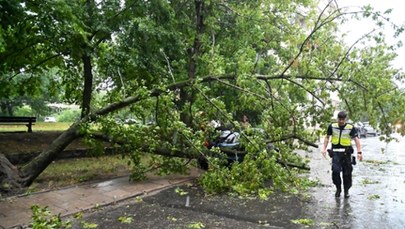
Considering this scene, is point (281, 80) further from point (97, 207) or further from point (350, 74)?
point (97, 207)

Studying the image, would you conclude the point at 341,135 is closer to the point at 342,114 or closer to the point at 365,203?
the point at 342,114

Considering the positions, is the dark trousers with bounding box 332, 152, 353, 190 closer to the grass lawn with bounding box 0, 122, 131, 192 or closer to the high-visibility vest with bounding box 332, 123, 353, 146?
the high-visibility vest with bounding box 332, 123, 353, 146

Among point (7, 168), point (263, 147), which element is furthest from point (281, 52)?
point (7, 168)

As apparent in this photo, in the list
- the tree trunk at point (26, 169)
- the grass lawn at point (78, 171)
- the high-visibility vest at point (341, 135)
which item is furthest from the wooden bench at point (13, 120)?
the high-visibility vest at point (341, 135)

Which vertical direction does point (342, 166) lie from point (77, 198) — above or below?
above

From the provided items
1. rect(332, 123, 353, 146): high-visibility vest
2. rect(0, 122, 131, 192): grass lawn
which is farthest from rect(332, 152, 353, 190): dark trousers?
rect(0, 122, 131, 192): grass lawn

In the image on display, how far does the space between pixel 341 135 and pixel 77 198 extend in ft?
18.2

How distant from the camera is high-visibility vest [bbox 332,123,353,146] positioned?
7273 mm

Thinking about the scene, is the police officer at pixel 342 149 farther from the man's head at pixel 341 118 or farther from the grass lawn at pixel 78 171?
the grass lawn at pixel 78 171

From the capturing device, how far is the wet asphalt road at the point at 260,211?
5.39m

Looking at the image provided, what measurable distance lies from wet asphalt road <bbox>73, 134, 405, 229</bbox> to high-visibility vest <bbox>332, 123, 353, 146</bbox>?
1189mm

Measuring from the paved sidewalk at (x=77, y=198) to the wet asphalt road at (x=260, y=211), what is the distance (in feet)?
1.27

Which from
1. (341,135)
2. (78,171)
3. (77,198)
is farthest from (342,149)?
(78,171)

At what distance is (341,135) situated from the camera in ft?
24.0
